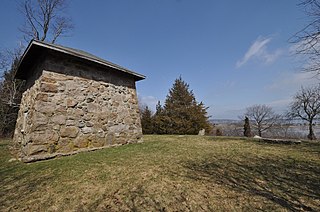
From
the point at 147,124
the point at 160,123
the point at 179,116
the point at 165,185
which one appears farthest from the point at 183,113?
the point at 165,185

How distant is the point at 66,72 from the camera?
546 centimetres

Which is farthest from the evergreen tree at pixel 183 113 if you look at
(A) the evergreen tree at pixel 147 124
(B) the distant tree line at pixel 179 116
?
(A) the evergreen tree at pixel 147 124

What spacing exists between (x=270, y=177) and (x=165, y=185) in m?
1.97

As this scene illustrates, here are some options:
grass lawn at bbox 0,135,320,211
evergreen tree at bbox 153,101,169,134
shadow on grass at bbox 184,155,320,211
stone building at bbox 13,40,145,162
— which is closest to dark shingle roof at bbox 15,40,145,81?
stone building at bbox 13,40,145,162

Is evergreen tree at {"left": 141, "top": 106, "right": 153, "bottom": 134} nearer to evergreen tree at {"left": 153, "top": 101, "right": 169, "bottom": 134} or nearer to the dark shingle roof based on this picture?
evergreen tree at {"left": 153, "top": 101, "right": 169, "bottom": 134}

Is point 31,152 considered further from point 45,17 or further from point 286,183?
point 45,17

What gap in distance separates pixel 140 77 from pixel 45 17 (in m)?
11.9

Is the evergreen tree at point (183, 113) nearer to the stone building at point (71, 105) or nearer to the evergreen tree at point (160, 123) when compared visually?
the evergreen tree at point (160, 123)

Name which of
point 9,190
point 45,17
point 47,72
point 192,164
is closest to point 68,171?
point 9,190

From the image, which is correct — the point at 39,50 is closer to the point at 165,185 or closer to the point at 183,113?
the point at 165,185

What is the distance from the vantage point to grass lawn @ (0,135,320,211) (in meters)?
2.25

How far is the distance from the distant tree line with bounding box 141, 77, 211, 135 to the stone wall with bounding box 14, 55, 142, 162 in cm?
1077

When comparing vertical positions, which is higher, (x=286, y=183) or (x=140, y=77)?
(x=140, y=77)

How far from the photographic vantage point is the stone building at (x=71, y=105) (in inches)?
188
